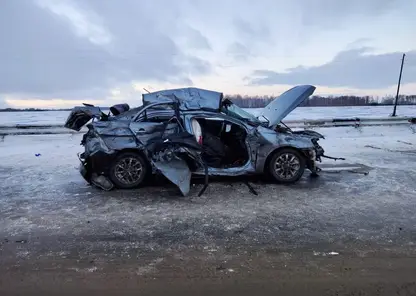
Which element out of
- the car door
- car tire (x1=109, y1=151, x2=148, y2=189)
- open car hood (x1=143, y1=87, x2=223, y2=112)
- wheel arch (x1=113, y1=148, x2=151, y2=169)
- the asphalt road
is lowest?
the asphalt road

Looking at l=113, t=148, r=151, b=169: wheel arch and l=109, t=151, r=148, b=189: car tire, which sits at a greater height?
l=113, t=148, r=151, b=169: wheel arch

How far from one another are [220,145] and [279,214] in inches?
112

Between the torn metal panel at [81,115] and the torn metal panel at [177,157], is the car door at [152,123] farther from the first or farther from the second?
the torn metal panel at [81,115]

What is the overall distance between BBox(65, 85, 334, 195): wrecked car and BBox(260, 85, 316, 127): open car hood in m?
0.03

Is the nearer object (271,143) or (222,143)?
(271,143)

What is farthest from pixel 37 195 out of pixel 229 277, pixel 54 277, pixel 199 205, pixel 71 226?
pixel 229 277

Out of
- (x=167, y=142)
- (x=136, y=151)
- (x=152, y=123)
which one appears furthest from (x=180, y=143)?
(x=136, y=151)

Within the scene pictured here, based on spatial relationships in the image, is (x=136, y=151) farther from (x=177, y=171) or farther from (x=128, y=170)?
(x=177, y=171)

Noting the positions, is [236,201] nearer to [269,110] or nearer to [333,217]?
[333,217]

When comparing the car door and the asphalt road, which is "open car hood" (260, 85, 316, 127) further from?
the car door

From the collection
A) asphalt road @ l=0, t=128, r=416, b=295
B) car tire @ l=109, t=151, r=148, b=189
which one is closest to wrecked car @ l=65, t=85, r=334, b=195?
car tire @ l=109, t=151, r=148, b=189

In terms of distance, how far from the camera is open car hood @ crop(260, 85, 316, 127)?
7.55m

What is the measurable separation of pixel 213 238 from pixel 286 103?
4288mm

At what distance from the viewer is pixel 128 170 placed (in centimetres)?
679
